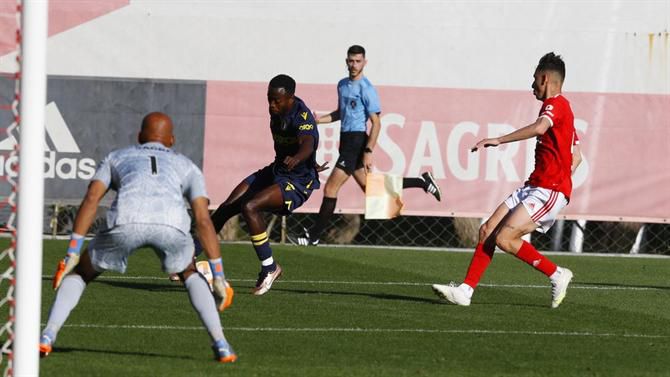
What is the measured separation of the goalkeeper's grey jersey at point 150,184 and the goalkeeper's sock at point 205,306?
1.07 ft

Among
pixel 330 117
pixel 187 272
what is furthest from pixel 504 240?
pixel 330 117

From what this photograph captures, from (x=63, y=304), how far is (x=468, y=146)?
428 inches

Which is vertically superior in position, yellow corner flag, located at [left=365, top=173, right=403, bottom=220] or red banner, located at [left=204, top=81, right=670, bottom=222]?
red banner, located at [left=204, top=81, right=670, bottom=222]

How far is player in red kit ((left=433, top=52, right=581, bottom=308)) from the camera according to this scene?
1197 centimetres

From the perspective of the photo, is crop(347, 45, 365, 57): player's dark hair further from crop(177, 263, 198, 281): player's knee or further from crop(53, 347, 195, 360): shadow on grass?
crop(177, 263, 198, 281): player's knee

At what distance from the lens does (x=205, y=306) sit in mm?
8281

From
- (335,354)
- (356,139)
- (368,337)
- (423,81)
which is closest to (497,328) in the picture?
(368,337)

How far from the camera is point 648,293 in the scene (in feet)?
46.0

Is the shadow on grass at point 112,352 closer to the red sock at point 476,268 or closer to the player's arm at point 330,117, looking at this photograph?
the red sock at point 476,268

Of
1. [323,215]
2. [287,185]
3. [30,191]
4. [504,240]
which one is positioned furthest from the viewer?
[323,215]

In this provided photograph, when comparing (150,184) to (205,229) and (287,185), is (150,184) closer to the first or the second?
(205,229)

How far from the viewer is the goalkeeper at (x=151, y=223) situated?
8234 mm

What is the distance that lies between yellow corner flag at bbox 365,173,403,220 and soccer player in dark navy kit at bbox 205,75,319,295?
4609 mm

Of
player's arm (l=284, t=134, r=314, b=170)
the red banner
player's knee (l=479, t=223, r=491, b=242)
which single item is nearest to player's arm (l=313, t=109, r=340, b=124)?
the red banner
